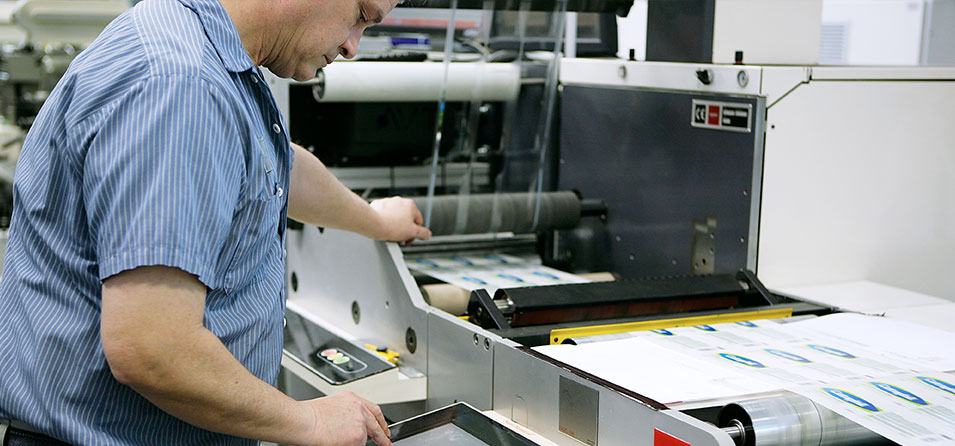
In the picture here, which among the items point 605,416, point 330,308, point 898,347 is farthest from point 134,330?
point 330,308

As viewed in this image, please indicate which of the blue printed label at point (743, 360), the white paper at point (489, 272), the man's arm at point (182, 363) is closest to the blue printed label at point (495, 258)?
the white paper at point (489, 272)

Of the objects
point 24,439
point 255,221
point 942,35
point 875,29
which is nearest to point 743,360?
point 255,221

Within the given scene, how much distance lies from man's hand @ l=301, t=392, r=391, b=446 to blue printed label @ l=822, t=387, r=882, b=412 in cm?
54

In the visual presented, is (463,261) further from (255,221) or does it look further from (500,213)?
(255,221)

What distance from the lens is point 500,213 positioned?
1.99 m

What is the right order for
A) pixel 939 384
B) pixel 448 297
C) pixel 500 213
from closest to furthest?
pixel 939 384 → pixel 448 297 → pixel 500 213

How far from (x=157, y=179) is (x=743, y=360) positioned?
0.81 m

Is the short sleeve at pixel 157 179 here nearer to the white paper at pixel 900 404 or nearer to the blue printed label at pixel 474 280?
the white paper at pixel 900 404

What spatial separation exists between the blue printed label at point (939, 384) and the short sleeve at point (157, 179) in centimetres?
90

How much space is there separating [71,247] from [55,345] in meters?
0.11

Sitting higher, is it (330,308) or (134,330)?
(134,330)

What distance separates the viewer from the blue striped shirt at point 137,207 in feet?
2.72

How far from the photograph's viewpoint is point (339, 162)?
2.11m

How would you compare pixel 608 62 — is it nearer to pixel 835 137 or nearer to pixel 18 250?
pixel 835 137
